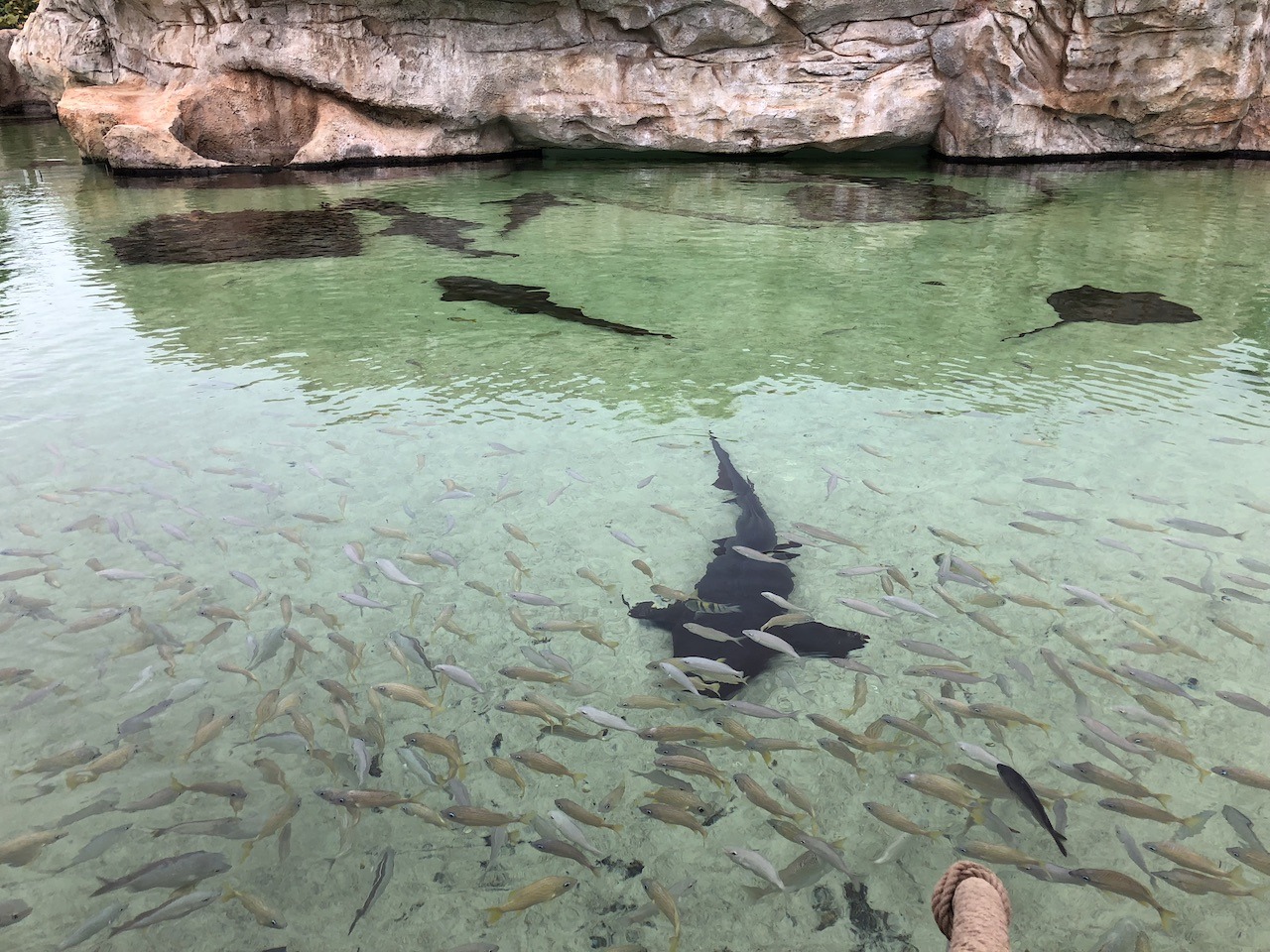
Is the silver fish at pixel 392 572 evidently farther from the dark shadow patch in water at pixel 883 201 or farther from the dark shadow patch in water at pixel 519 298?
the dark shadow patch in water at pixel 883 201

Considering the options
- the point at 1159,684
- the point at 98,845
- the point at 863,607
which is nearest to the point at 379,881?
the point at 98,845

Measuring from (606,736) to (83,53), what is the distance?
20.5m

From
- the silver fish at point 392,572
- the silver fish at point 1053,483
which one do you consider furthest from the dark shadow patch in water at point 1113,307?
the silver fish at point 392,572

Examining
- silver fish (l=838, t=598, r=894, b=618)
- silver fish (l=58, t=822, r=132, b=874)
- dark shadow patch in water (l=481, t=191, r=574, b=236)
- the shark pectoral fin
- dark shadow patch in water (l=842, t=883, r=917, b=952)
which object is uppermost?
dark shadow patch in water (l=481, t=191, r=574, b=236)

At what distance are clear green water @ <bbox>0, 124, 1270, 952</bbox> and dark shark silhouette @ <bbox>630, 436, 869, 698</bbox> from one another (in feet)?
0.33

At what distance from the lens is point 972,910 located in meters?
1.68

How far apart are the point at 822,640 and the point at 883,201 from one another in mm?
10686

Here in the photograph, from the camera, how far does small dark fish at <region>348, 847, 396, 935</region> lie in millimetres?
2311

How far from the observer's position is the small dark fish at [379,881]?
7.58ft

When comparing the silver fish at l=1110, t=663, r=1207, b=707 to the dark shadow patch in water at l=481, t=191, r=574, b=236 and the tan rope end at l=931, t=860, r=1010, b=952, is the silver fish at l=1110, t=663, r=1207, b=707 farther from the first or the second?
the dark shadow patch in water at l=481, t=191, r=574, b=236

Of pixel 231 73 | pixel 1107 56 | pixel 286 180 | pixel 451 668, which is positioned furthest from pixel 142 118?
pixel 1107 56

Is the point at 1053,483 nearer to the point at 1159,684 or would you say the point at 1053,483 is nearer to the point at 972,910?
the point at 1159,684

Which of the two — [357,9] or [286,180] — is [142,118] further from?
[357,9]

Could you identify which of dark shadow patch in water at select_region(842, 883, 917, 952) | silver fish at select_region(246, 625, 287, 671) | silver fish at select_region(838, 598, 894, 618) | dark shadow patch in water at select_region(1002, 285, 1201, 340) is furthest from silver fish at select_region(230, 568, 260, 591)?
dark shadow patch in water at select_region(1002, 285, 1201, 340)
